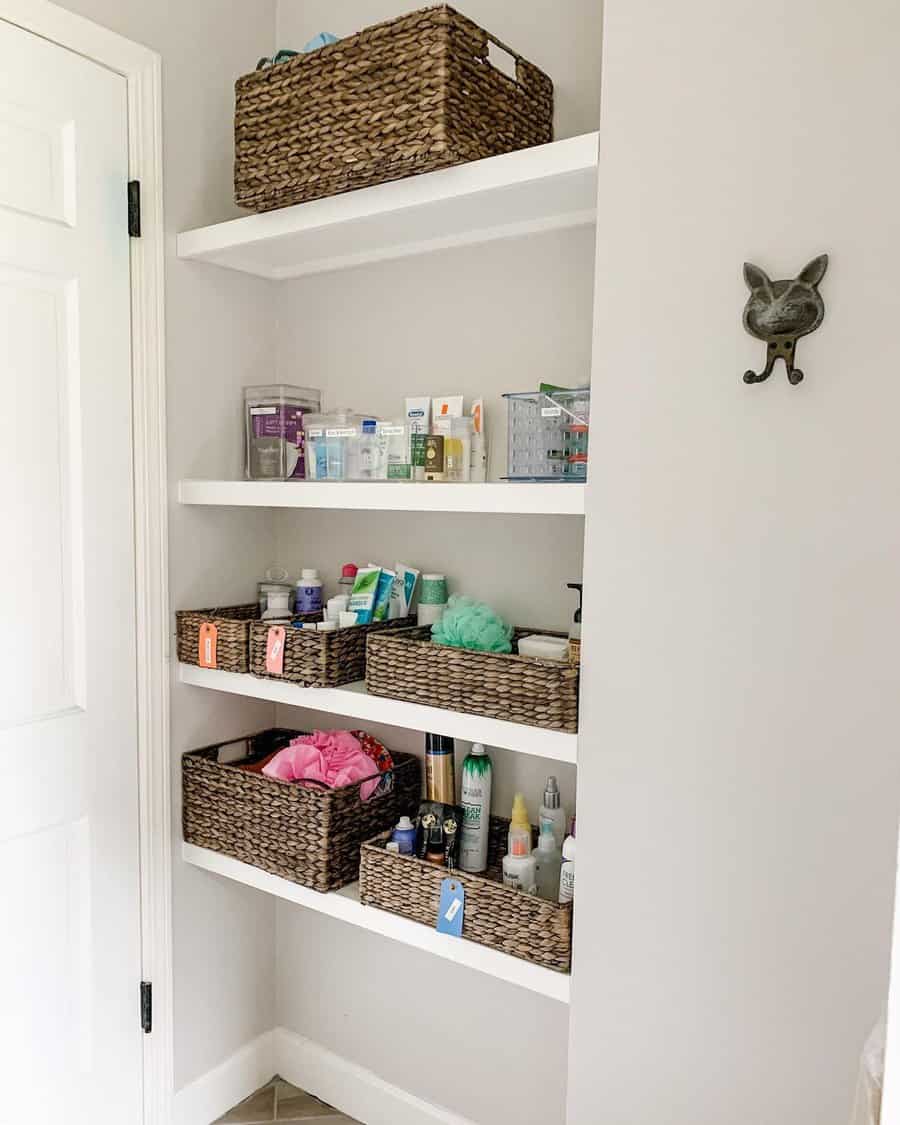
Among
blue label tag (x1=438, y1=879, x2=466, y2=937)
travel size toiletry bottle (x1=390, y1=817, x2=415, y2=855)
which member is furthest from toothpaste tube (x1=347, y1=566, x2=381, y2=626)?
blue label tag (x1=438, y1=879, x2=466, y2=937)

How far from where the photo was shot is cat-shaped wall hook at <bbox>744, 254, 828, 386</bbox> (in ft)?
3.29

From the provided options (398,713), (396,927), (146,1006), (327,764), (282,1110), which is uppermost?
(398,713)

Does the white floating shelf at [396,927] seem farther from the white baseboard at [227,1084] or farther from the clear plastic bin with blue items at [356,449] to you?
the clear plastic bin with blue items at [356,449]

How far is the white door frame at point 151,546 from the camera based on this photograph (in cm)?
159

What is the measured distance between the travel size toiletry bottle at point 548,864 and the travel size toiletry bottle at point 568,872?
8 cm

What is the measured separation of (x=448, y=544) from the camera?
1688 millimetres

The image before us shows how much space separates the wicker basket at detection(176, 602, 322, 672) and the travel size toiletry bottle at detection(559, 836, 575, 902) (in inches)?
25.4

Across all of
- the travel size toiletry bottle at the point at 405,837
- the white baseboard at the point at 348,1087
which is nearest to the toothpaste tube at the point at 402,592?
the travel size toiletry bottle at the point at 405,837

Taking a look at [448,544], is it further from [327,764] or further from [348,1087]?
[348,1087]

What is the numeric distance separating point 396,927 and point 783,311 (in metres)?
1.08

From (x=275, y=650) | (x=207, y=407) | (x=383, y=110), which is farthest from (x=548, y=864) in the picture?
(x=383, y=110)

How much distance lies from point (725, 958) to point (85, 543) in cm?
120

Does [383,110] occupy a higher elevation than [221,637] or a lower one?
higher

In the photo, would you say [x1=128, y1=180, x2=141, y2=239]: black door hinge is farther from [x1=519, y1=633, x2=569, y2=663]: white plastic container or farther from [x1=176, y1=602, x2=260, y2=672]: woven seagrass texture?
[x1=519, y1=633, x2=569, y2=663]: white plastic container
